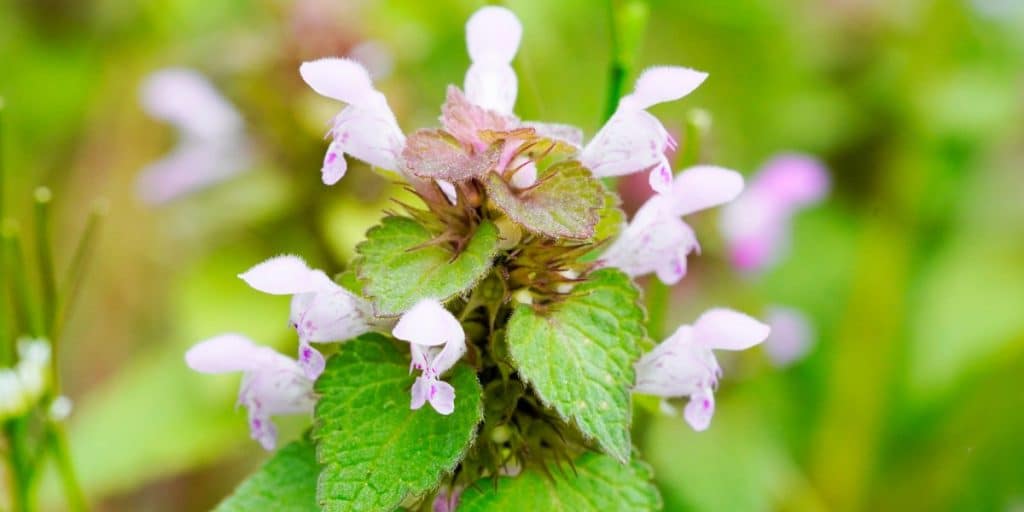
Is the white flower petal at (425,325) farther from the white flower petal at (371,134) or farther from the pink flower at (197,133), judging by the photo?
the pink flower at (197,133)

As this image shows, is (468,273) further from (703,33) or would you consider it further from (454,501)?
(703,33)

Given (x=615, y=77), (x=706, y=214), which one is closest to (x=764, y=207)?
(x=706, y=214)

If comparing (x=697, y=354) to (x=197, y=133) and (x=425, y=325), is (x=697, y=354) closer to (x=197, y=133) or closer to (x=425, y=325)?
(x=425, y=325)

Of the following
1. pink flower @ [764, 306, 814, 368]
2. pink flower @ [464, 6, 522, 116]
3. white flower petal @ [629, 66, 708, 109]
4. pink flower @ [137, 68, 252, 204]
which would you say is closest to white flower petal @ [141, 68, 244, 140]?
pink flower @ [137, 68, 252, 204]

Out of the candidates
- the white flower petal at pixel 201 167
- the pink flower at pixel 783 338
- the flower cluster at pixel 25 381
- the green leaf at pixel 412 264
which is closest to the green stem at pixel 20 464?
the flower cluster at pixel 25 381

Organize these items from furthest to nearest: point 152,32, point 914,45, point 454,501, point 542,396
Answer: point 152,32, point 914,45, point 454,501, point 542,396

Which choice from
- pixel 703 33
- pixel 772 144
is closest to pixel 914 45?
pixel 772 144
